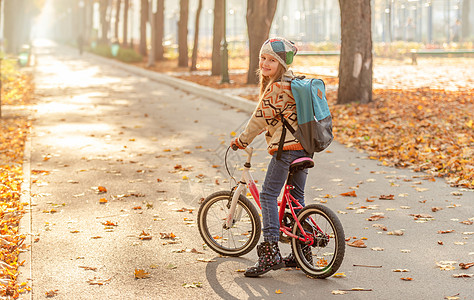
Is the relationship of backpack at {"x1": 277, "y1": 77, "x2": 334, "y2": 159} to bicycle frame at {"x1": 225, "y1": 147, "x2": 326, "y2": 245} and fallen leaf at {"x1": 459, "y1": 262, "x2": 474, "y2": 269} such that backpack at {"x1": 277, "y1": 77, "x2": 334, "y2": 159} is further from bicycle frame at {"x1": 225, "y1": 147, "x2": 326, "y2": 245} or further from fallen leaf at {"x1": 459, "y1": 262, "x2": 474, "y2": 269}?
fallen leaf at {"x1": 459, "y1": 262, "x2": 474, "y2": 269}

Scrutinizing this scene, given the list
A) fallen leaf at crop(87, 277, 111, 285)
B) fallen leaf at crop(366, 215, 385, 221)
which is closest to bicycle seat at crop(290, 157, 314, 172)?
fallen leaf at crop(87, 277, 111, 285)

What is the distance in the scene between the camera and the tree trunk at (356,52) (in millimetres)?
15352

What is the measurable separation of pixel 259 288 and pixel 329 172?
469 centimetres

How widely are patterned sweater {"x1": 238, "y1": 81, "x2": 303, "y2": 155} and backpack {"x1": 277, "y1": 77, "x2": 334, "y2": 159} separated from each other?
5 centimetres

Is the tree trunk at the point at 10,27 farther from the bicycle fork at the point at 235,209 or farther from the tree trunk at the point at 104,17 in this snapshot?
the bicycle fork at the point at 235,209

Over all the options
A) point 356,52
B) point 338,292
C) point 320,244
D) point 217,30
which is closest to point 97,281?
point 320,244

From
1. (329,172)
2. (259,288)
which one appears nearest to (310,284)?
(259,288)

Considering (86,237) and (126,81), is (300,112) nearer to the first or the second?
(86,237)

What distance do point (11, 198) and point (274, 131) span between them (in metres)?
4.16

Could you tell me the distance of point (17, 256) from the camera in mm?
6059

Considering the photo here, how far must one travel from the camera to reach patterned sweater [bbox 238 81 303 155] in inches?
206

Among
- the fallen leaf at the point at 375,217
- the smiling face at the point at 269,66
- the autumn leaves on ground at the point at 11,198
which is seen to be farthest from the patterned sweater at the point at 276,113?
the fallen leaf at the point at 375,217

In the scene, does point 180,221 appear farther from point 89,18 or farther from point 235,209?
point 89,18

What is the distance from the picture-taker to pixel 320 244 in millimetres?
5430
